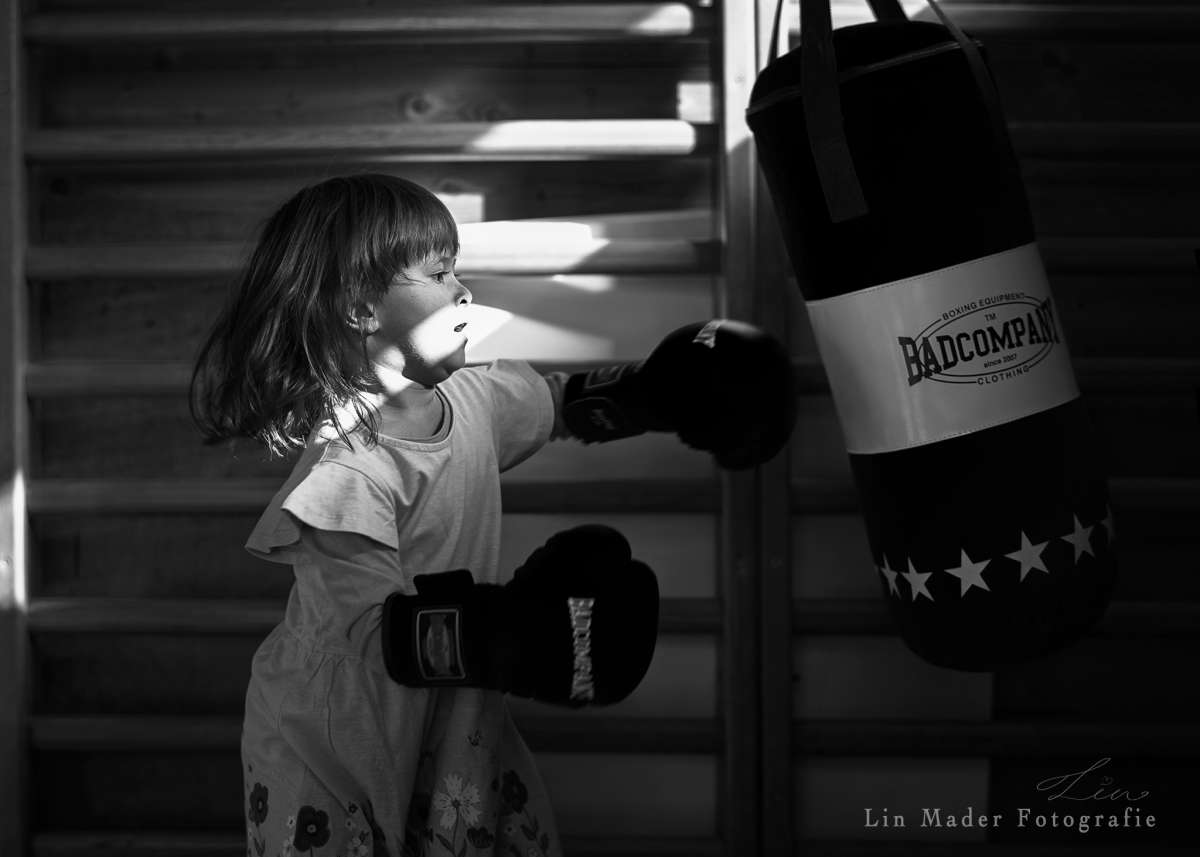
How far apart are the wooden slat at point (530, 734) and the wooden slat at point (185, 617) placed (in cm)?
18

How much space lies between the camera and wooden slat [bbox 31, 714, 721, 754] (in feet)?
6.50

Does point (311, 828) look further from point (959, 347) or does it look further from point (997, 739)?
point (997, 739)

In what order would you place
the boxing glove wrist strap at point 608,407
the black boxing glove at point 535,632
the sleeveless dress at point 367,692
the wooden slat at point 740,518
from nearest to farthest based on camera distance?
the black boxing glove at point 535,632 → the sleeveless dress at point 367,692 → the boxing glove wrist strap at point 608,407 → the wooden slat at point 740,518

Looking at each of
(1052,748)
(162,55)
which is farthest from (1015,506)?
(162,55)

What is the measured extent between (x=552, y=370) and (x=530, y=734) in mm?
681

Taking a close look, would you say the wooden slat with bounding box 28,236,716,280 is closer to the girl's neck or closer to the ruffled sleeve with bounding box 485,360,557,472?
the ruffled sleeve with bounding box 485,360,557,472

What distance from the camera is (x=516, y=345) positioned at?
2.03 metres

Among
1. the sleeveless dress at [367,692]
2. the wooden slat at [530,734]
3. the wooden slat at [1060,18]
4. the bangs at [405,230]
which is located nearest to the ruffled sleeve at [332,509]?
the sleeveless dress at [367,692]

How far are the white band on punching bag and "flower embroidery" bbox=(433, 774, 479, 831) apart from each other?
76 cm

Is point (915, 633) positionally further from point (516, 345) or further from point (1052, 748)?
point (516, 345)

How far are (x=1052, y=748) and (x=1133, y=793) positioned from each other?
0.83 feet

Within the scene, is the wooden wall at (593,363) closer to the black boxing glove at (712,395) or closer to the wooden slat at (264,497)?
the wooden slat at (264,497)

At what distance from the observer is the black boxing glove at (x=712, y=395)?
1482 millimetres
